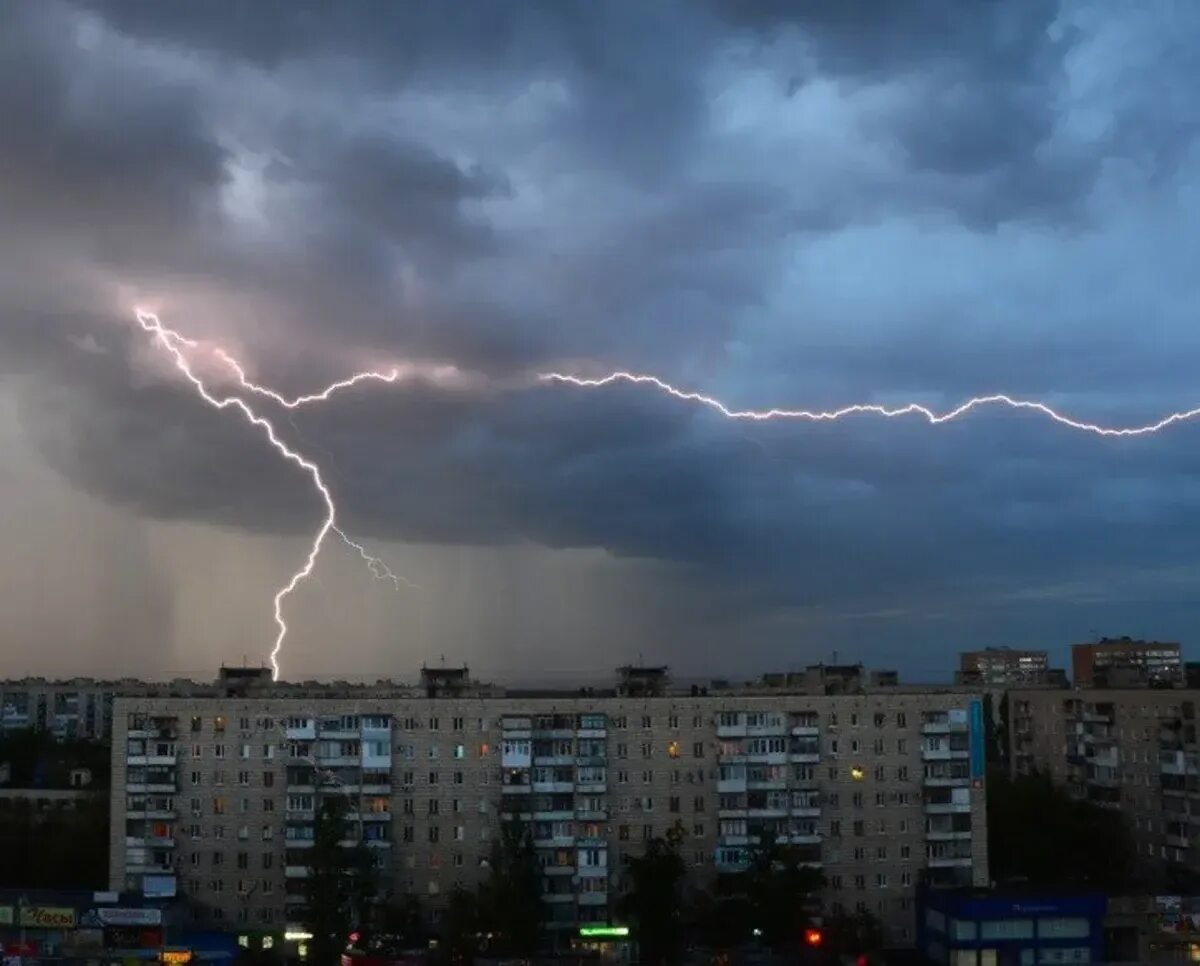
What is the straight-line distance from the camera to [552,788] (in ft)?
95.6

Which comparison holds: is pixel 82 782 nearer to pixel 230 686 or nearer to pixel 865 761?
pixel 230 686

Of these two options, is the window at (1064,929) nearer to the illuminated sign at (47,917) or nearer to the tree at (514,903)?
the tree at (514,903)

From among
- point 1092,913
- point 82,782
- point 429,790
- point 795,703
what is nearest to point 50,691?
point 82,782

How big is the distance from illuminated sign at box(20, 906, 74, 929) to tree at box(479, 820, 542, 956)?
8.17 metres

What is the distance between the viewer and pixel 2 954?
26.0m

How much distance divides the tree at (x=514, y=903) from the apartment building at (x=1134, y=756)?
17324 millimetres

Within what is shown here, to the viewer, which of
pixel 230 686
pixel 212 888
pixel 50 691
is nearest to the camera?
pixel 212 888

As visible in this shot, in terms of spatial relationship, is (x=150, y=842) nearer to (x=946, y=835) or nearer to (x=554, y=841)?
(x=554, y=841)

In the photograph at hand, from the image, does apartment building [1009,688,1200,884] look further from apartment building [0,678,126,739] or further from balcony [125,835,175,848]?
apartment building [0,678,126,739]

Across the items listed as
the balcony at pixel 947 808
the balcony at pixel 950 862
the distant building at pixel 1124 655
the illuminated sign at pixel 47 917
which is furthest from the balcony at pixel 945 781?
the distant building at pixel 1124 655

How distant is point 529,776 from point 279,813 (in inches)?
213

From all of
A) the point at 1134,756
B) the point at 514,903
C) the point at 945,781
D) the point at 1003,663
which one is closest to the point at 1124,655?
the point at 1003,663

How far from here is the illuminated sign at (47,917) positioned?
2664 cm

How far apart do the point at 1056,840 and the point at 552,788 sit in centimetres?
1381
